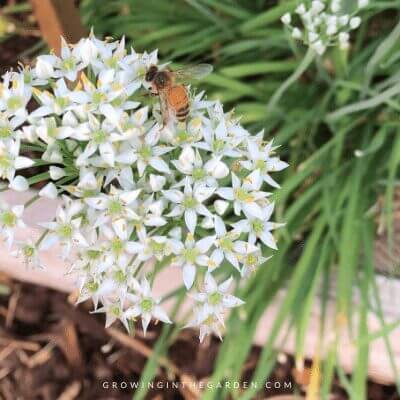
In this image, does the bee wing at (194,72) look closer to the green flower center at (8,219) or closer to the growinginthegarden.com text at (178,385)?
the green flower center at (8,219)

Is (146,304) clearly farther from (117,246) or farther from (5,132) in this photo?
(5,132)

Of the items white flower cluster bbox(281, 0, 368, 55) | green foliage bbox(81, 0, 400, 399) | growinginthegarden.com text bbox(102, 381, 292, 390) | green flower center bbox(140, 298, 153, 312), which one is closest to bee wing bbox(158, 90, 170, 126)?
green flower center bbox(140, 298, 153, 312)

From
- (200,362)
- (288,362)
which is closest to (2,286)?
(200,362)

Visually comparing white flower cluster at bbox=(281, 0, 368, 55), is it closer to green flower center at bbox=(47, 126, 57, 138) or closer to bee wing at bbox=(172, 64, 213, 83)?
bee wing at bbox=(172, 64, 213, 83)

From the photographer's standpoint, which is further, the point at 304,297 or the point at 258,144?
the point at 304,297

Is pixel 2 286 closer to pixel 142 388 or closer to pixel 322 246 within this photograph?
pixel 142 388

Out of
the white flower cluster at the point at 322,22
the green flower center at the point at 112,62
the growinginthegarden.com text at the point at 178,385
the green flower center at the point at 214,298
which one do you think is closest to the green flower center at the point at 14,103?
the green flower center at the point at 112,62
